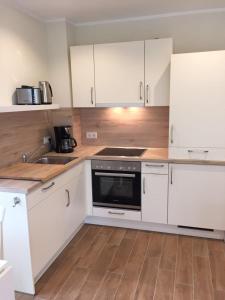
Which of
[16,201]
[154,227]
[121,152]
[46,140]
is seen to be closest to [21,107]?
[16,201]

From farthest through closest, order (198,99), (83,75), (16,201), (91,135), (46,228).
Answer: (91,135)
(83,75)
(198,99)
(46,228)
(16,201)

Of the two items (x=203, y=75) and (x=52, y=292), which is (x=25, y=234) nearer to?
(x=52, y=292)

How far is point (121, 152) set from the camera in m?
3.20

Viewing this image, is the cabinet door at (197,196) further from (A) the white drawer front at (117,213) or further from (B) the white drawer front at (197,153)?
(A) the white drawer front at (117,213)

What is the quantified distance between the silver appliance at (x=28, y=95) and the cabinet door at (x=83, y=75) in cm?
67

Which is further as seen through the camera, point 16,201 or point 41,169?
point 41,169

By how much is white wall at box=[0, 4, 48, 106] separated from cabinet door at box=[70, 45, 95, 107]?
380 millimetres

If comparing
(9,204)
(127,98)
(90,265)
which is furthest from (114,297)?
(127,98)

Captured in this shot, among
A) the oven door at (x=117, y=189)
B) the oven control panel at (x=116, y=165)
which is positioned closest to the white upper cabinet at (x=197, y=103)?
the oven control panel at (x=116, y=165)

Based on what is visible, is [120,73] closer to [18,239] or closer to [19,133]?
[19,133]

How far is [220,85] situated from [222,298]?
1838mm

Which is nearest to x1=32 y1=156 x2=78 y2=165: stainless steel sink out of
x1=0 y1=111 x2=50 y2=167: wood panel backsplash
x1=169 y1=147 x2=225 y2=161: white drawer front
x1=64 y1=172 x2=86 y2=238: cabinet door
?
x1=0 y1=111 x2=50 y2=167: wood panel backsplash

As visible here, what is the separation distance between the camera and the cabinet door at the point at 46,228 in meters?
2.08

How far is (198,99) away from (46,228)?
6.14ft
